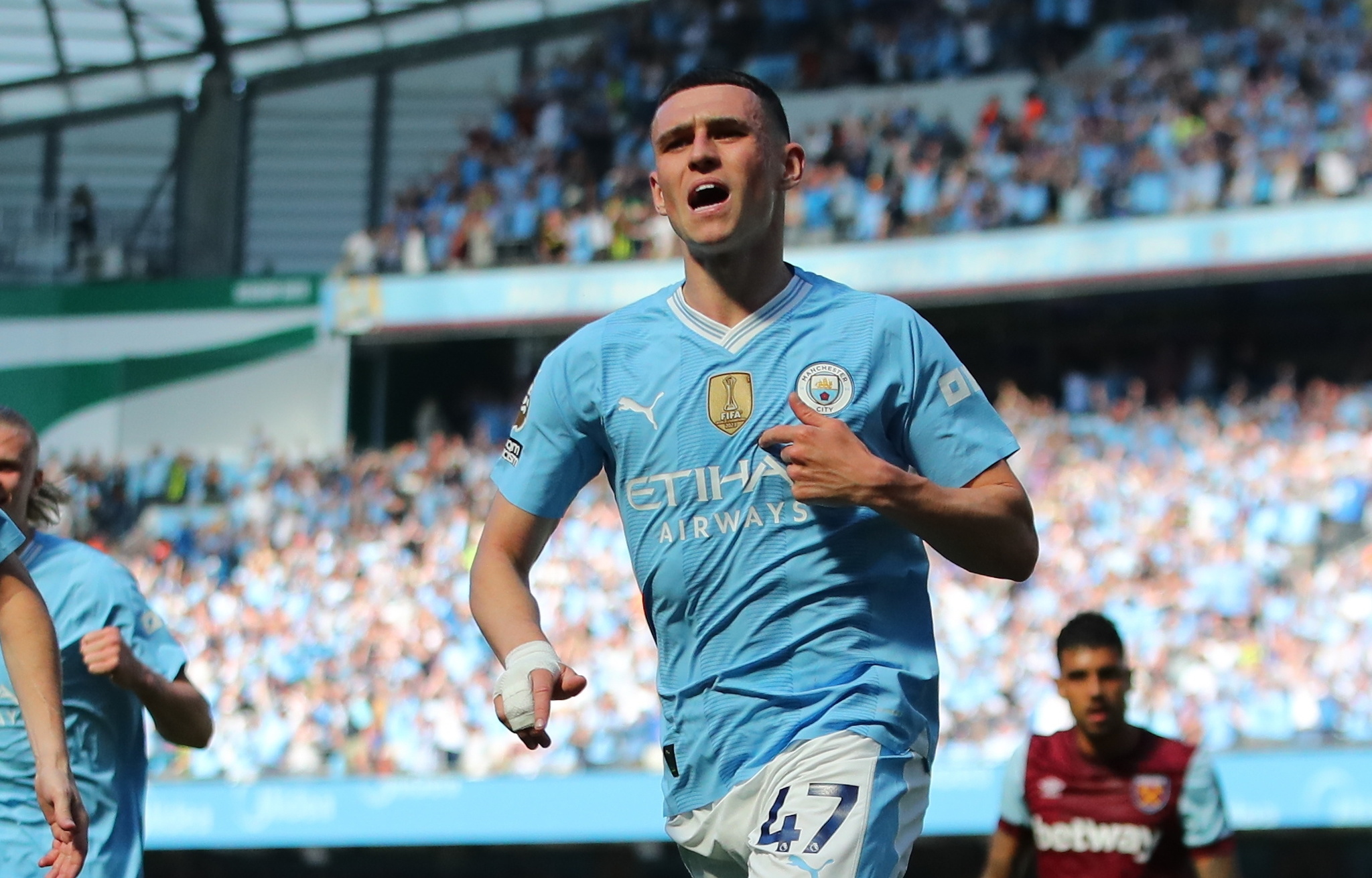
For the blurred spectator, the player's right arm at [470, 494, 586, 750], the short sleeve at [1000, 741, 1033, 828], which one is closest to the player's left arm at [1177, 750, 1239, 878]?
the short sleeve at [1000, 741, 1033, 828]

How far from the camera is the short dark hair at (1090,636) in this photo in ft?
19.3

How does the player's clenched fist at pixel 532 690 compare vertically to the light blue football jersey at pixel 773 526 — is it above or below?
A: below

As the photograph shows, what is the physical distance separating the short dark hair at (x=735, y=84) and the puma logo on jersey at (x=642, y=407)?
0.65 meters

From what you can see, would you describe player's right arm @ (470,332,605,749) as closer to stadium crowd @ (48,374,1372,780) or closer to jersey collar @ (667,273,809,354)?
jersey collar @ (667,273,809,354)

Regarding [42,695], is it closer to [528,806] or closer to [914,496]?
[914,496]

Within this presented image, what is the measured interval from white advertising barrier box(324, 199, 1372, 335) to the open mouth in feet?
58.7

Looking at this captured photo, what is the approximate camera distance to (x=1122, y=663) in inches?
233

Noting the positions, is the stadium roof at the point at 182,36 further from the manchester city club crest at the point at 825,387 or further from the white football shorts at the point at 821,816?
the white football shorts at the point at 821,816

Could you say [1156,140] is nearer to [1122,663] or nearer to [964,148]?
[964,148]

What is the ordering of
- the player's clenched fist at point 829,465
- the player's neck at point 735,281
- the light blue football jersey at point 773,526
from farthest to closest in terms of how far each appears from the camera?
1. the player's neck at point 735,281
2. the light blue football jersey at point 773,526
3. the player's clenched fist at point 829,465

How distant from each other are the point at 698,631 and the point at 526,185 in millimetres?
24142

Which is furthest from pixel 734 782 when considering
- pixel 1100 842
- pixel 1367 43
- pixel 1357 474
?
pixel 1367 43

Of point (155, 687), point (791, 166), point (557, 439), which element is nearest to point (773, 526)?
point (557, 439)

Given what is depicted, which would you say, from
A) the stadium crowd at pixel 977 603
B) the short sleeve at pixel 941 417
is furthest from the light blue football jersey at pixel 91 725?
the stadium crowd at pixel 977 603
